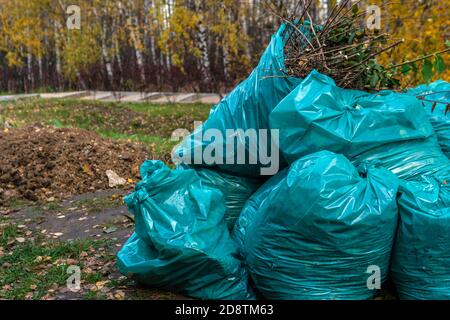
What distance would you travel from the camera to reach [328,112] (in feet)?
9.08

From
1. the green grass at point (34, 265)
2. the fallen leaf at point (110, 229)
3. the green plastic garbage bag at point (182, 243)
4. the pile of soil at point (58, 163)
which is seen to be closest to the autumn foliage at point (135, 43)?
the pile of soil at point (58, 163)

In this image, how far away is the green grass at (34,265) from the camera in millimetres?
3131

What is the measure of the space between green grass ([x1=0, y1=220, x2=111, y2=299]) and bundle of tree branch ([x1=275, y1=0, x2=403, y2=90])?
5.61ft

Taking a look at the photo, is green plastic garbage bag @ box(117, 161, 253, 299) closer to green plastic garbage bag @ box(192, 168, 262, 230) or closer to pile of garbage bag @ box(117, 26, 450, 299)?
pile of garbage bag @ box(117, 26, 450, 299)

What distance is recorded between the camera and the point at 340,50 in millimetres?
3191

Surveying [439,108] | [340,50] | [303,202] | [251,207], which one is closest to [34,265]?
[251,207]

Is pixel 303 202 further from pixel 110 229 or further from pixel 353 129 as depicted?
pixel 110 229

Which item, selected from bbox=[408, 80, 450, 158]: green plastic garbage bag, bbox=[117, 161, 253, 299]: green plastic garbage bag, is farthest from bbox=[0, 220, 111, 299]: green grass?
bbox=[408, 80, 450, 158]: green plastic garbage bag

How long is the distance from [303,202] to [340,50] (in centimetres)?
111

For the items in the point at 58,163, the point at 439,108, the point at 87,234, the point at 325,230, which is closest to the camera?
the point at 325,230

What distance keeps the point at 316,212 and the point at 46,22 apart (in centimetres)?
1949

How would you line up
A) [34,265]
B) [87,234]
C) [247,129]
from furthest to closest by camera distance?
[87,234] < [34,265] < [247,129]

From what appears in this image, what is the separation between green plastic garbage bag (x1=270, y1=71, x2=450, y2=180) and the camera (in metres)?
2.75
